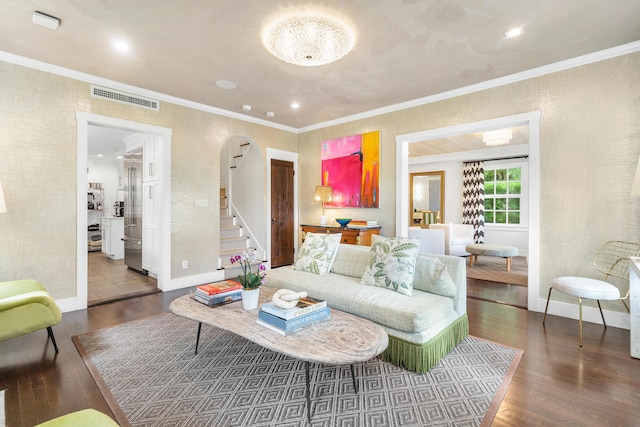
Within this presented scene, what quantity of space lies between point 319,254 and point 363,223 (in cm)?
179

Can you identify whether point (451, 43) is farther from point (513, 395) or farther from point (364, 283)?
point (513, 395)

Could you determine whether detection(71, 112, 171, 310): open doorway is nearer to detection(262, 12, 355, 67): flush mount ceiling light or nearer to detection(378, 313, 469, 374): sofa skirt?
detection(262, 12, 355, 67): flush mount ceiling light

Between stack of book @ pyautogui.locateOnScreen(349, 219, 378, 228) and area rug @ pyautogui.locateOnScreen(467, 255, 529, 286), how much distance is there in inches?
75.5

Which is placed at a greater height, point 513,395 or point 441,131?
point 441,131

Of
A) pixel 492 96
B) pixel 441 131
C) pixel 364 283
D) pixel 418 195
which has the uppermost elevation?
pixel 492 96

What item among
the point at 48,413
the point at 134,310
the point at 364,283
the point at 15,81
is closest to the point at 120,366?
the point at 48,413

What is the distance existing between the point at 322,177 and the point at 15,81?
4128 millimetres

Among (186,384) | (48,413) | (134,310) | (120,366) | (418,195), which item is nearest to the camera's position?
(48,413)

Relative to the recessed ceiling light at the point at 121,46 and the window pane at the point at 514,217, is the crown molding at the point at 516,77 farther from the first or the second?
the window pane at the point at 514,217

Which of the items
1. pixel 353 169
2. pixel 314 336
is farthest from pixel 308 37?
pixel 353 169

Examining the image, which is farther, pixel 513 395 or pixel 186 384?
pixel 186 384

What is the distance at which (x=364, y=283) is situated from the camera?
287cm

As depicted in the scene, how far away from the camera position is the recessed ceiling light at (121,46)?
9.29ft

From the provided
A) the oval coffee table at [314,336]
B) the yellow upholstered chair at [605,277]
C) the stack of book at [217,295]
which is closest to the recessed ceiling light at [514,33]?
the yellow upholstered chair at [605,277]
